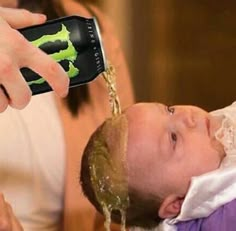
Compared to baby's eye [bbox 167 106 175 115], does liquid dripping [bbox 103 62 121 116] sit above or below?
above

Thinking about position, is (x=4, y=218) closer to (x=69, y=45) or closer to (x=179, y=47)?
(x=69, y=45)

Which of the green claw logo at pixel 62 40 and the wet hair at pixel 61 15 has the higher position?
the green claw logo at pixel 62 40

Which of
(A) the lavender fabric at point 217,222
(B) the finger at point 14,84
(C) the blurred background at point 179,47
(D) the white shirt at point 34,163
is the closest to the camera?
(B) the finger at point 14,84

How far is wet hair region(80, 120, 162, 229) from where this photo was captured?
896 mm

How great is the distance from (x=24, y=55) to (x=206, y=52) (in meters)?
0.99

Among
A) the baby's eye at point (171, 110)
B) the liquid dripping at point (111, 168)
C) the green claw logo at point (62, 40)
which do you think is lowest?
the liquid dripping at point (111, 168)

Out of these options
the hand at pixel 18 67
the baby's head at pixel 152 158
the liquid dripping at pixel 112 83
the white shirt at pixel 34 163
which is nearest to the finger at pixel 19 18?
the hand at pixel 18 67

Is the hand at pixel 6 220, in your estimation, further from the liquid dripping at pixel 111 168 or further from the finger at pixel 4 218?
the liquid dripping at pixel 111 168

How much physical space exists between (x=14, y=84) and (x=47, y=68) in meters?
0.04

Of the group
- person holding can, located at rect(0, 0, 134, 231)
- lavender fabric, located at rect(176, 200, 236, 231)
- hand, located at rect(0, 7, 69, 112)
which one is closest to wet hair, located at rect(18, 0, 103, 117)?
person holding can, located at rect(0, 0, 134, 231)

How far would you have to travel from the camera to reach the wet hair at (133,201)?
90 centimetres

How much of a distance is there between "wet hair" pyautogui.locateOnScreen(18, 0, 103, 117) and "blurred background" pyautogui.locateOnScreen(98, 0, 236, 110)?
442 millimetres

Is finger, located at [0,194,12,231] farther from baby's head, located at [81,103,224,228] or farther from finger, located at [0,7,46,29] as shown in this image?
finger, located at [0,7,46,29]

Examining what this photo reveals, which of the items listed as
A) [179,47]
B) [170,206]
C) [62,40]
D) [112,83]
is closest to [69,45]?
[62,40]
